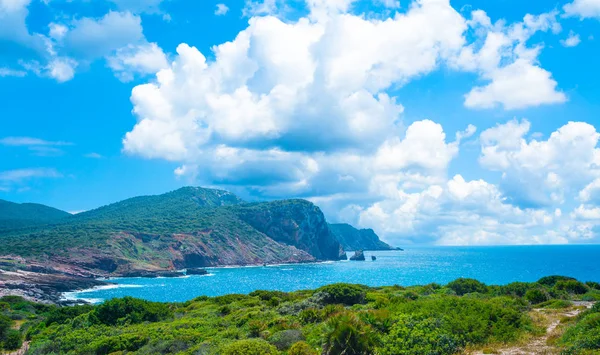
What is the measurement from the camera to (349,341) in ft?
51.3

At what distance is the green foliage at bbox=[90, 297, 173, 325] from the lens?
29.5 metres

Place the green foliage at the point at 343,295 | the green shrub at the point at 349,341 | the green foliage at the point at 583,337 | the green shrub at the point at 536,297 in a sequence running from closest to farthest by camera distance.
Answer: the green foliage at the point at 583,337 < the green shrub at the point at 349,341 < the green foliage at the point at 343,295 < the green shrub at the point at 536,297

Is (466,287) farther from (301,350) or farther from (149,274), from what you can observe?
(149,274)

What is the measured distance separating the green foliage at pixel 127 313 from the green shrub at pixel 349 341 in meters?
19.0

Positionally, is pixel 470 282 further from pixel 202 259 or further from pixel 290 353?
pixel 202 259

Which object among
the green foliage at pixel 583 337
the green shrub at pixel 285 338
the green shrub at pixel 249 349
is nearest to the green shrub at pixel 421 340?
the green foliage at pixel 583 337

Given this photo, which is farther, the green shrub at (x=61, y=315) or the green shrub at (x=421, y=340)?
the green shrub at (x=61, y=315)

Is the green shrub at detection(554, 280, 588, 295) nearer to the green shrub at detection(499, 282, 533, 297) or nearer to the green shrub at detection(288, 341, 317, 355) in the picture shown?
the green shrub at detection(499, 282, 533, 297)

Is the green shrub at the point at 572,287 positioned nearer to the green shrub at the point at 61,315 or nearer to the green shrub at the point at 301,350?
the green shrub at the point at 301,350

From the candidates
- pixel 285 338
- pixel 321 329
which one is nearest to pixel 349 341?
pixel 321 329

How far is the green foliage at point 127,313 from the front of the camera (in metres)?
29.5

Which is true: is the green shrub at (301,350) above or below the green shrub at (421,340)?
below

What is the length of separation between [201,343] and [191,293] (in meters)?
83.0

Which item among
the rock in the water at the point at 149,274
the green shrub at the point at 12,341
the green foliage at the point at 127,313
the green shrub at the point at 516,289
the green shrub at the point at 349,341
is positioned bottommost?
the rock in the water at the point at 149,274
